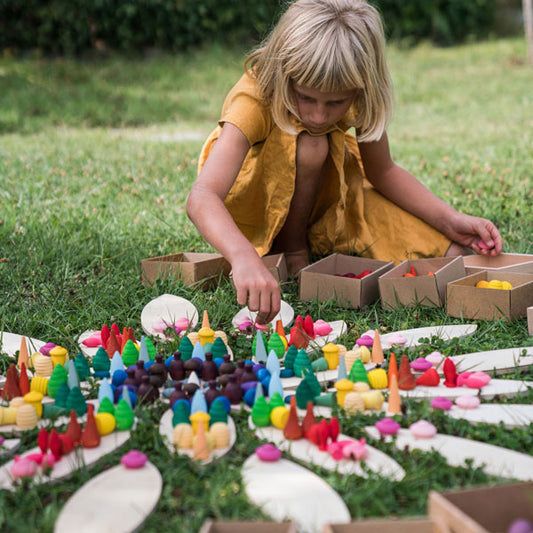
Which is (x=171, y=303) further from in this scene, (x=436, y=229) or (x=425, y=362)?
(x=436, y=229)

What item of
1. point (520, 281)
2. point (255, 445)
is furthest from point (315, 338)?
point (520, 281)

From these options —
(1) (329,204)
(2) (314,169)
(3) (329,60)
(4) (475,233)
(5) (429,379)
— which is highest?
(3) (329,60)

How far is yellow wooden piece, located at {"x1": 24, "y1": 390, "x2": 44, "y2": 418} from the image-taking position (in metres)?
1.59

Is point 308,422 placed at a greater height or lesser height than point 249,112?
lesser

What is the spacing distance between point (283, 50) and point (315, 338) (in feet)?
3.30

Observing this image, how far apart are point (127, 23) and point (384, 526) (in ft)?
32.5

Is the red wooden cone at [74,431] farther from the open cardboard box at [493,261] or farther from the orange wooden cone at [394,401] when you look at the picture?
the open cardboard box at [493,261]

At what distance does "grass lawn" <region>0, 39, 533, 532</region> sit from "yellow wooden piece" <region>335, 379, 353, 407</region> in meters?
0.08

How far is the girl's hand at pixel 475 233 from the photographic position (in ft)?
8.92

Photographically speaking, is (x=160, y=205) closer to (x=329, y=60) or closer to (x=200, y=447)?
(x=329, y=60)

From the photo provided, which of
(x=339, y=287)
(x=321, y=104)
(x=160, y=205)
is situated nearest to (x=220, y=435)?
(x=339, y=287)

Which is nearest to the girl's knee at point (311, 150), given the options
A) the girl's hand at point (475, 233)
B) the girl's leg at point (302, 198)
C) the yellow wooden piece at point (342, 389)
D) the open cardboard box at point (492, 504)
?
the girl's leg at point (302, 198)

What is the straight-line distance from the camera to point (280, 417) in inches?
59.6

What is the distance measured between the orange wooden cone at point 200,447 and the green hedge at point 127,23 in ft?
29.1
